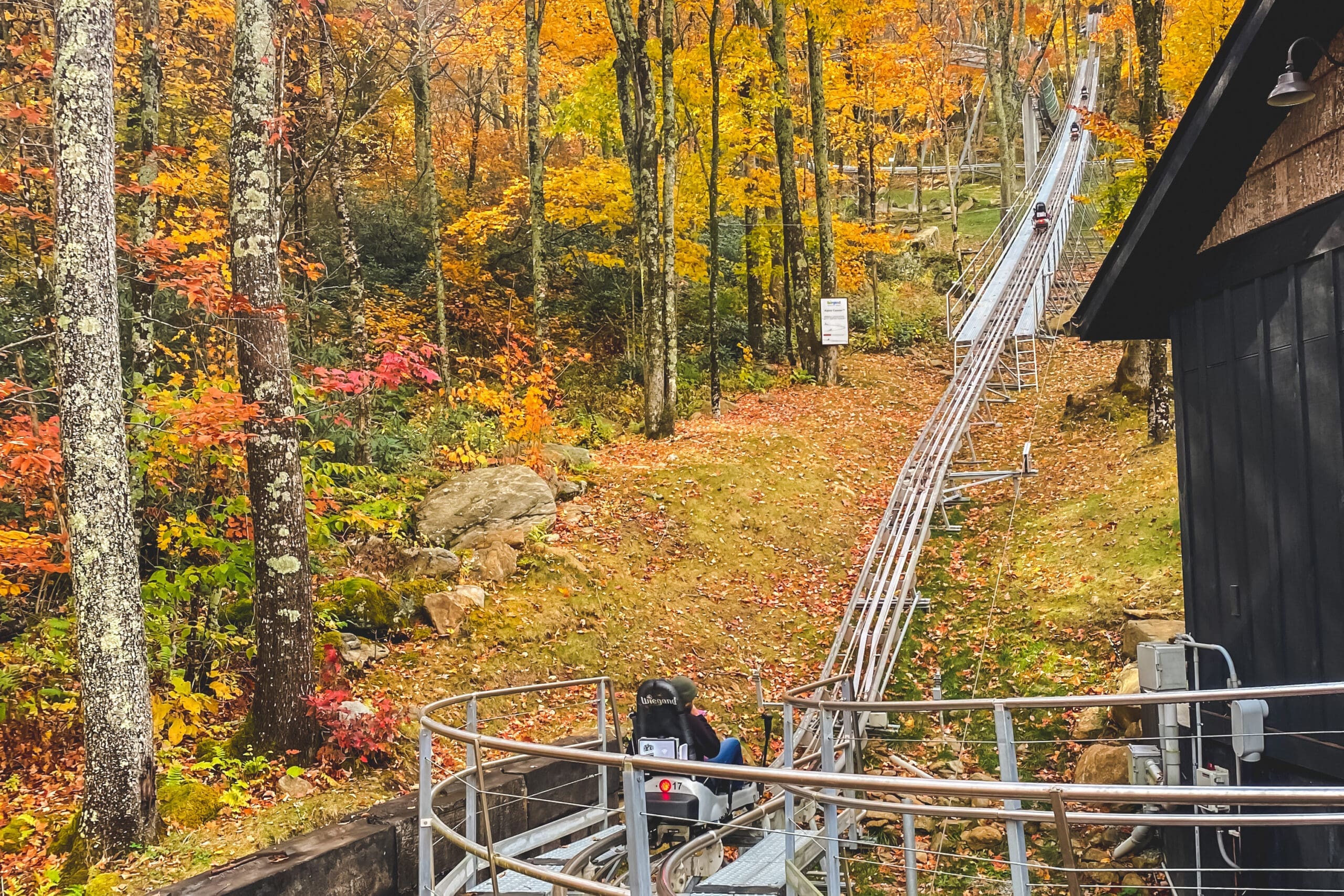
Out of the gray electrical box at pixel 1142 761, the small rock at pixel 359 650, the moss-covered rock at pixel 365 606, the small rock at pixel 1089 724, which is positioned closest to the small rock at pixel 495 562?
the moss-covered rock at pixel 365 606

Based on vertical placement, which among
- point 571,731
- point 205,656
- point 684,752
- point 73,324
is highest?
point 73,324

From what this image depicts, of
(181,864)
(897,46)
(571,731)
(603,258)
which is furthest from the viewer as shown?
(897,46)

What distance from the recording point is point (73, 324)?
699 cm

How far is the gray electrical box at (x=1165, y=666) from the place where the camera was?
21.6 ft

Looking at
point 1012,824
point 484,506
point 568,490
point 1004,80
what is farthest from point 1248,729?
point 1004,80

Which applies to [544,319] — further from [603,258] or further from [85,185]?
[85,185]

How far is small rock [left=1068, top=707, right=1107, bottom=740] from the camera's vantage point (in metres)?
9.21

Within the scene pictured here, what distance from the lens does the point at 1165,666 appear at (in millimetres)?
6613

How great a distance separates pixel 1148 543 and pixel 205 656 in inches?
451

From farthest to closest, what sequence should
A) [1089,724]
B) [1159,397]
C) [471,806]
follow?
[1159,397], [1089,724], [471,806]

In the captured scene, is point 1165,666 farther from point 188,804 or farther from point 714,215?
point 714,215

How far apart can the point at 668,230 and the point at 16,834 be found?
14267 mm

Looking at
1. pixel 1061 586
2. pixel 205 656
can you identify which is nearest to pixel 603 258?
pixel 1061 586

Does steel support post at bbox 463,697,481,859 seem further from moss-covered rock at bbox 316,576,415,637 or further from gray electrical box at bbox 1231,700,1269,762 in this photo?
gray electrical box at bbox 1231,700,1269,762
